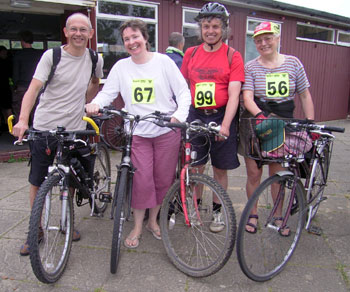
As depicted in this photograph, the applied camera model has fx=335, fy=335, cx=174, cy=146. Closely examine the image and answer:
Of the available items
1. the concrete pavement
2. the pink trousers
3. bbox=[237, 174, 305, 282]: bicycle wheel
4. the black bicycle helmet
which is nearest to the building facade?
the black bicycle helmet

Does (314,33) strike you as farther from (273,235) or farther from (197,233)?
(197,233)

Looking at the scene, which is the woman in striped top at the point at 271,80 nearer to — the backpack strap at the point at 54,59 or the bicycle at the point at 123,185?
the bicycle at the point at 123,185

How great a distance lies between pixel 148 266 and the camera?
2.72 metres

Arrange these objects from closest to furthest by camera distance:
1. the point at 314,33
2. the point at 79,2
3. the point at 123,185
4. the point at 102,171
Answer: the point at 123,185
the point at 102,171
the point at 79,2
the point at 314,33

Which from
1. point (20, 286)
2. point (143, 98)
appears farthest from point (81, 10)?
point (20, 286)

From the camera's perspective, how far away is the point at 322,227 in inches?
135

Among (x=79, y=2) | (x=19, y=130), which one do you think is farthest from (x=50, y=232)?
(x=79, y=2)

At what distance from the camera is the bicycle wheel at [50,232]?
88.8 inches

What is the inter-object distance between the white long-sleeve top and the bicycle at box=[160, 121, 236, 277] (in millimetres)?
312

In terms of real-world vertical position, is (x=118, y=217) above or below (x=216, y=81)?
below

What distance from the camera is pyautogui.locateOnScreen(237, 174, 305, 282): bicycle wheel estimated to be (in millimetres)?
2469

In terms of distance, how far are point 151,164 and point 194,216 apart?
58cm

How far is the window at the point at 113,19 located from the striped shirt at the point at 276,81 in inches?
181

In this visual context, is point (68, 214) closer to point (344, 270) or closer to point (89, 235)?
point (89, 235)
